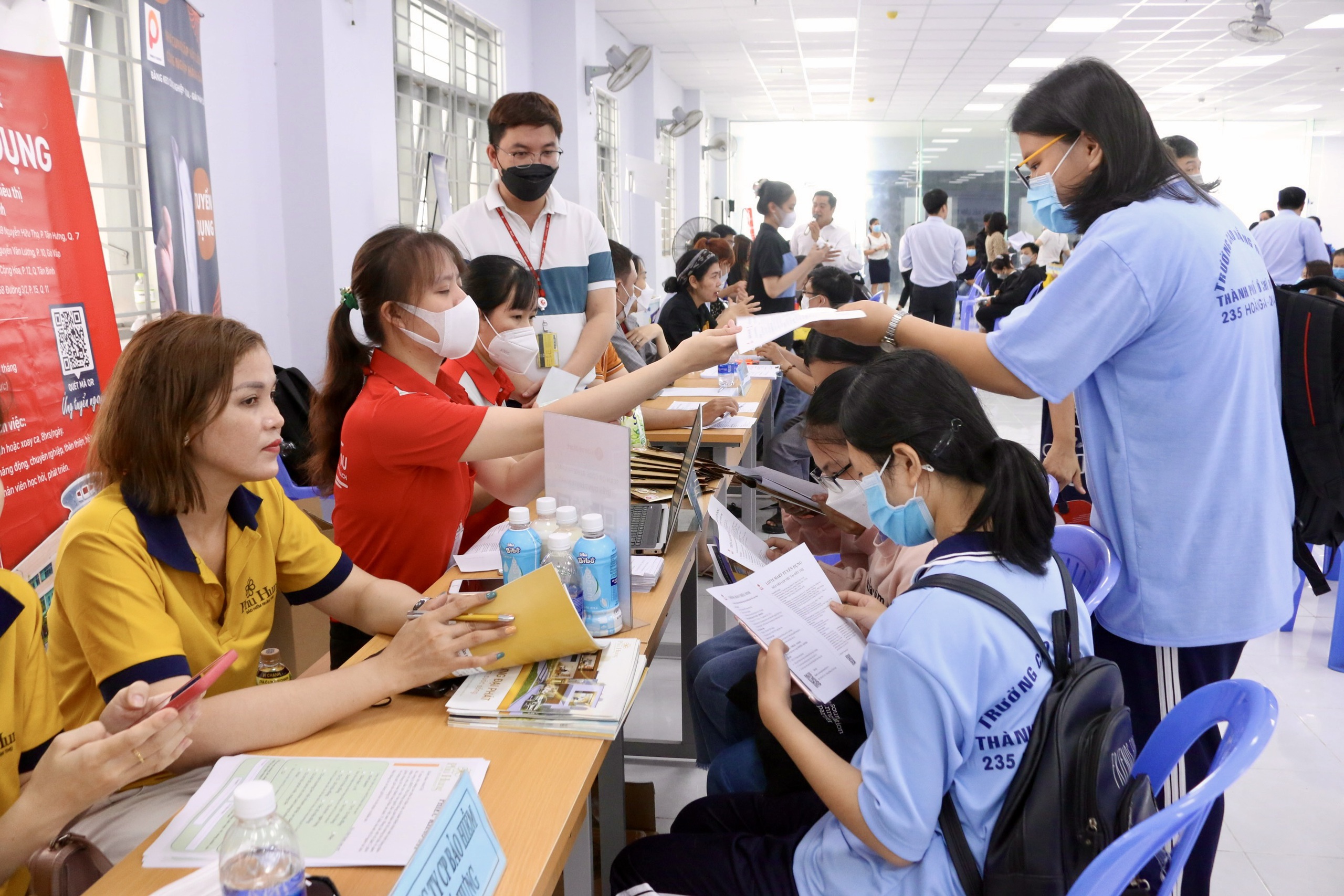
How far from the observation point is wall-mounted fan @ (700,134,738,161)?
41.4 ft

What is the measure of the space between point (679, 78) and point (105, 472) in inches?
448

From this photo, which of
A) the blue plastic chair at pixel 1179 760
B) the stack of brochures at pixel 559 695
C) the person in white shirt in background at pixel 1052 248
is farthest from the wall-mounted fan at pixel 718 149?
the blue plastic chair at pixel 1179 760

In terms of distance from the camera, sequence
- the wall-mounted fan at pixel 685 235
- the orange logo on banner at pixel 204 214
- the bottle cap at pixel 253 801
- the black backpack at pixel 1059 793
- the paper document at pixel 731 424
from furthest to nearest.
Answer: the wall-mounted fan at pixel 685 235, the paper document at pixel 731 424, the orange logo on banner at pixel 204 214, the black backpack at pixel 1059 793, the bottle cap at pixel 253 801

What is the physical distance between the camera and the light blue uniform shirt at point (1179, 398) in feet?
4.86

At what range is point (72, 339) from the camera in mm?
2164

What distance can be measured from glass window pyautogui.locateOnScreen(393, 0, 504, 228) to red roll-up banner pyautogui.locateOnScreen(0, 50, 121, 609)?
2539mm

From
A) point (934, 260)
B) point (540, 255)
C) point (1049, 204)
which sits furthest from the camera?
point (934, 260)

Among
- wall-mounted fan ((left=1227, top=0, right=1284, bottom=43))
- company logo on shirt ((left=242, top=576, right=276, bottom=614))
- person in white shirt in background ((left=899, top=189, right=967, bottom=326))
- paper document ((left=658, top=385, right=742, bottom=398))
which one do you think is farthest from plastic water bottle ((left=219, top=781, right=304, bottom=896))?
person in white shirt in background ((left=899, top=189, right=967, bottom=326))

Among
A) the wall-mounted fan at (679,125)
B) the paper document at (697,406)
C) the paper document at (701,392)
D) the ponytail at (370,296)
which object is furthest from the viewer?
the wall-mounted fan at (679,125)

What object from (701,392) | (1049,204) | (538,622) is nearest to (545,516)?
(538,622)

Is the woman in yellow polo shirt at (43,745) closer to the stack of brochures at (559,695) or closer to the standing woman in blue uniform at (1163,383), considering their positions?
the stack of brochures at (559,695)

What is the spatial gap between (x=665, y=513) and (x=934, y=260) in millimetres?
7258

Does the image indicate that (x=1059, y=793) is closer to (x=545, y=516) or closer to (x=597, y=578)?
(x=597, y=578)

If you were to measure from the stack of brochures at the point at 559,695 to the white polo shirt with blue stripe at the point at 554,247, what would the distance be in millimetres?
1882
